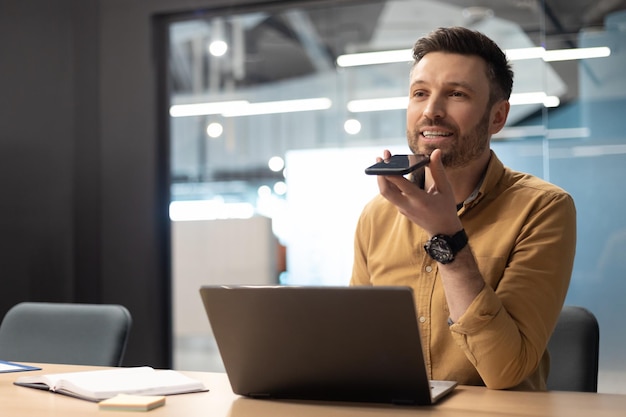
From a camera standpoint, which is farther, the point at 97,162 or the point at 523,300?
the point at 97,162

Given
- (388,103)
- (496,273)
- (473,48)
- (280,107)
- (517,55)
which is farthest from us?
(280,107)

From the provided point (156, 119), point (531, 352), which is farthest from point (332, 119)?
point (531, 352)

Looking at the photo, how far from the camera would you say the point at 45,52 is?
177 inches

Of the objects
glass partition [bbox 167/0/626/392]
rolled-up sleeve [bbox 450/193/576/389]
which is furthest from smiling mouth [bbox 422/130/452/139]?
glass partition [bbox 167/0/626/392]

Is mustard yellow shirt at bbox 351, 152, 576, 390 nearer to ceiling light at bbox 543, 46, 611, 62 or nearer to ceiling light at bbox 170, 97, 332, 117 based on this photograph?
A: ceiling light at bbox 543, 46, 611, 62

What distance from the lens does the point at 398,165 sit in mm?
1552

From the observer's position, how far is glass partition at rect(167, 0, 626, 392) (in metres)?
3.73

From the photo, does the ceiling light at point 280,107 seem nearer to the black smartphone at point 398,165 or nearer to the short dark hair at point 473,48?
the short dark hair at point 473,48

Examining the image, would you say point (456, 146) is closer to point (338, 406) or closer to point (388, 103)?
point (338, 406)

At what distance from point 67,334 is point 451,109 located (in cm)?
136

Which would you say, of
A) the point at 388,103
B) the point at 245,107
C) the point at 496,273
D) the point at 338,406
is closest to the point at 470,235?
the point at 496,273

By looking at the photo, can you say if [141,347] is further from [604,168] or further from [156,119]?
[604,168]

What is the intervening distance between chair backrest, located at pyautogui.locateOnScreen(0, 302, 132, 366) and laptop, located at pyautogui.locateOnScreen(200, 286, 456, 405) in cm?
94

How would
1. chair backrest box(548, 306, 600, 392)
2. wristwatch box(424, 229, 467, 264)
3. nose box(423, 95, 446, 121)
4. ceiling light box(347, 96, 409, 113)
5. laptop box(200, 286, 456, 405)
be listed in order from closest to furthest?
laptop box(200, 286, 456, 405) → wristwatch box(424, 229, 467, 264) → nose box(423, 95, 446, 121) → chair backrest box(548, 306, 600, 392) → ceiling light box(347, 96, 409, 113)
